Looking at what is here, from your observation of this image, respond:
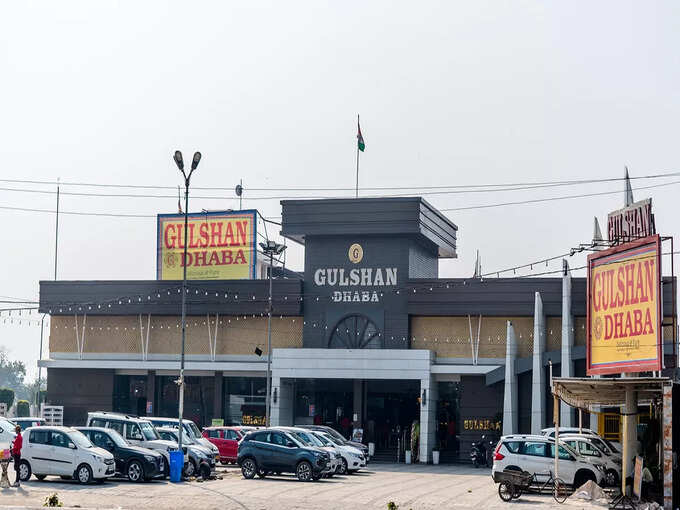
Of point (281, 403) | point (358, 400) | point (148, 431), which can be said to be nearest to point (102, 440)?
point (148, 431)

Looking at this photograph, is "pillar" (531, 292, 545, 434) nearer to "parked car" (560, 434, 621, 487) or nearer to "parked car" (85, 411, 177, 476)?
"parked car" (560, 434, 621, 487)

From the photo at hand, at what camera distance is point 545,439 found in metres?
37.5

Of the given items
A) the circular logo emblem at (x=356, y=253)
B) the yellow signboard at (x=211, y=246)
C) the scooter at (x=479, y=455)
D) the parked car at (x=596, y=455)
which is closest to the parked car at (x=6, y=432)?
the circular logo emblem at (x=356, y=253)

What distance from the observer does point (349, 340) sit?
61219 mm

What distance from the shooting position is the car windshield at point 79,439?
3650 centimetres

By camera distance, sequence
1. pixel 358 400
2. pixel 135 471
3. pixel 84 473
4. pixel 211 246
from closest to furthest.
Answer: pixel 84 473 < pixel 135 471 < pixel 358 400 < pixel 211 246

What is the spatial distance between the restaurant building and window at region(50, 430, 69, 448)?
24.0 meters

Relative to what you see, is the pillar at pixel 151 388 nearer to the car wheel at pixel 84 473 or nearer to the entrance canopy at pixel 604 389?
the car wheel at pixel 84 473

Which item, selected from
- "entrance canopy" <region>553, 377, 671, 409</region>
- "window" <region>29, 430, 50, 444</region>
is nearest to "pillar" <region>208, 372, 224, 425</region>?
"window" <region>29, 430, 50, 444</region>

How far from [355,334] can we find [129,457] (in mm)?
24760

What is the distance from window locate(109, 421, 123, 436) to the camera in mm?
40094

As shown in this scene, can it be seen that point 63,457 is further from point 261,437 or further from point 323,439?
point 323,439

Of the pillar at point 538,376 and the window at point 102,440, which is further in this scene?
the pillar at point 538,376

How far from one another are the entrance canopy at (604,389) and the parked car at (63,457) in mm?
15066
